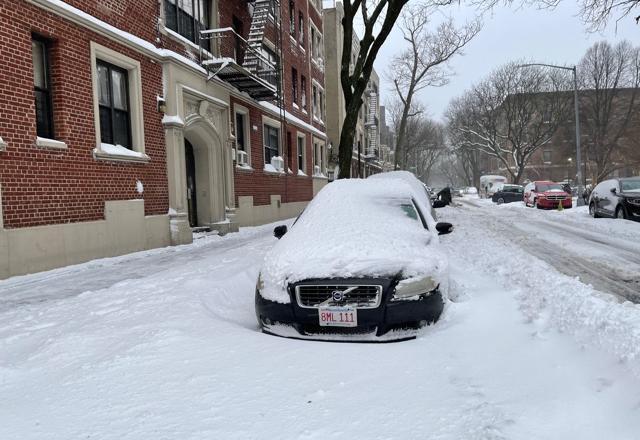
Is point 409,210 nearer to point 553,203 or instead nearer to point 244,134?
point 244,134

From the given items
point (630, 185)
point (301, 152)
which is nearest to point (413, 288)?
point (630, 185)

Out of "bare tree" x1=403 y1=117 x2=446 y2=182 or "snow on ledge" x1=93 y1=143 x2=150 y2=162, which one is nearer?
"snow on ledge" x1=93 y1=143 x2=150 y2=162

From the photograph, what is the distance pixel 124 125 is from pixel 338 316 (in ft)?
27.6

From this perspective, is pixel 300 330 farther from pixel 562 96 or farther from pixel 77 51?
pixel 562 96

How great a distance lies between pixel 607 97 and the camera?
122 ft

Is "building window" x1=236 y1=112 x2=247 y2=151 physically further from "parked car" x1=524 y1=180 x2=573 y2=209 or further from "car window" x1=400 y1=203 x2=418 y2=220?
"parked car" x1=524 y1=180 x2=573 y2=209

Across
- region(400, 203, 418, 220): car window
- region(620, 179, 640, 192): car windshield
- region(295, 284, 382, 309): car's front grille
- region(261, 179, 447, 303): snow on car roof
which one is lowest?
region(295, 284, 382, 309): car's front grille

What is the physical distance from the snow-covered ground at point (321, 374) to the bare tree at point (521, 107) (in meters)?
39.3

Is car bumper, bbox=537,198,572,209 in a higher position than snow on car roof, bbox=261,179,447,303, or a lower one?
lower

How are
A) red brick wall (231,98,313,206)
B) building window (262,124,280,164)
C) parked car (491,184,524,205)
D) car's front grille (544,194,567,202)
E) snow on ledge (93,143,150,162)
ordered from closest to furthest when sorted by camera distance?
snow on ledge (93,143,150,162), red brick wall (231,98,313,206), building window (262,124,280,164), car's front grille (544,194,567,202), parked car (491,184,524,205)

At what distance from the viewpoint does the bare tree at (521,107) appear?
39.7 metres

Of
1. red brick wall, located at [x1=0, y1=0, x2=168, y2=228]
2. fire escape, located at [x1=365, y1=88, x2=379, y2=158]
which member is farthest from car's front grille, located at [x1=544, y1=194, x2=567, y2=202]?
fire escape, located at [x1=365, y1=88, x2=379, y2=158]

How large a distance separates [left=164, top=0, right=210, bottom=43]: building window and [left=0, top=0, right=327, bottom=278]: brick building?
0.04 m

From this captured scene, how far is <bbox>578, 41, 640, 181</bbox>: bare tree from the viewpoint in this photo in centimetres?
3594
